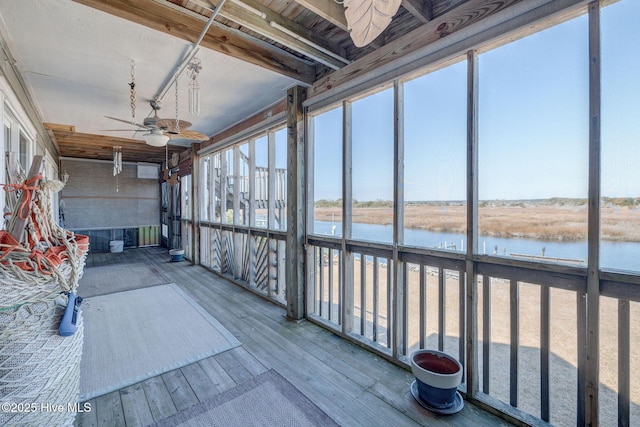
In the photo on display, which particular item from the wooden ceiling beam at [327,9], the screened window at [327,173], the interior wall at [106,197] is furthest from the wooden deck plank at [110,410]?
the interior wall at [106,197]

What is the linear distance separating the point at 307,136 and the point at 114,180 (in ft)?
26.7

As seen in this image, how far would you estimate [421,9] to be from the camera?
205 centimetres

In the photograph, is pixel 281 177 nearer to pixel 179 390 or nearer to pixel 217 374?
pixel 217 374

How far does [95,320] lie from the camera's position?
3242 millimetres

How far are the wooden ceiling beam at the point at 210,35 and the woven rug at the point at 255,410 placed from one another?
276cm

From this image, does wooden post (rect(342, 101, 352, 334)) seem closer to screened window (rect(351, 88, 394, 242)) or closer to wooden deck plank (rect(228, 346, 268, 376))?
screened window (rect(351, 88, 394, 242))

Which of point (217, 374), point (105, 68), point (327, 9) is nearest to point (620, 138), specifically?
point (327, 9)

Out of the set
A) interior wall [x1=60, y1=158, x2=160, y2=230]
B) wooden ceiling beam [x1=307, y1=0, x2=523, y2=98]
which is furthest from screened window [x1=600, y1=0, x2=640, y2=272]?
interior wall [x1=60, y1=158, x2=160, y2=230]

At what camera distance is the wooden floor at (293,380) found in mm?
1822

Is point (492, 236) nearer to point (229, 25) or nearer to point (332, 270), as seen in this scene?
point (332, 270)

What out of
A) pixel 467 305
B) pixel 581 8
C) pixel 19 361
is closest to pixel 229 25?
pixel 581 8

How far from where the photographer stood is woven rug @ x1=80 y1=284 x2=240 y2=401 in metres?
2.26

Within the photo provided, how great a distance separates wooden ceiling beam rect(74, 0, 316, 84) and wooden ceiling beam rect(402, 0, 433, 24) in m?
1.29

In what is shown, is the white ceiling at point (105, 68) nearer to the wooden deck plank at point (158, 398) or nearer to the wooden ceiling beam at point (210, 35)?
the wooden ceiling beam at point (210, 35)
